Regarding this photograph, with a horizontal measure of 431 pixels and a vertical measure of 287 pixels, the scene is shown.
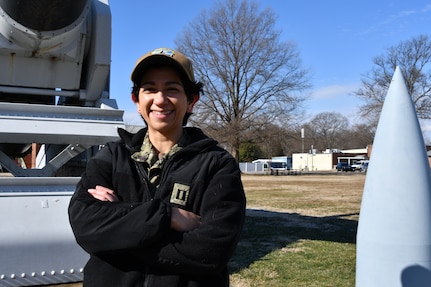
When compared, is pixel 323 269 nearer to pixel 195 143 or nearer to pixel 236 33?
pixel 195 143

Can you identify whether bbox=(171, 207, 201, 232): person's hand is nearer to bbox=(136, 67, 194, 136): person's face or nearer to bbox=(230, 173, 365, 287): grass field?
bbox=(136, 67, 194, 136): person's face

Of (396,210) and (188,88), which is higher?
(188,88)

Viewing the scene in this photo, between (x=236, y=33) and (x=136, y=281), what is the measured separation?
31.6 metres

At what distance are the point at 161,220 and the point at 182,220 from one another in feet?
0.27

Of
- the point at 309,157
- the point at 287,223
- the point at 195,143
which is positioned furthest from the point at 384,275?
the point at 309,157

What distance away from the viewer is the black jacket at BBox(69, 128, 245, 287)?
55.6 inches

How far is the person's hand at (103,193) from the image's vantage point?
152cm

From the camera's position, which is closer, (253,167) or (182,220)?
(182,220)

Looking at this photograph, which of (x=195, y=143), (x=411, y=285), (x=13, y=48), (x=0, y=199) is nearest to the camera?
(x=195, y=143)

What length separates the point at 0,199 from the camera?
3064mm

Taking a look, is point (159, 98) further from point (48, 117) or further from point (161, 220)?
point (48, 117)

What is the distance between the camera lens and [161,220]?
55.2 inches

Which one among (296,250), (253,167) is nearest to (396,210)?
(296,250)

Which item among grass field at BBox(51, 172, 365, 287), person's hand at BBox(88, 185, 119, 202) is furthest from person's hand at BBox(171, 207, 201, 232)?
grass field at BBox(51, 172, 365, 287)
